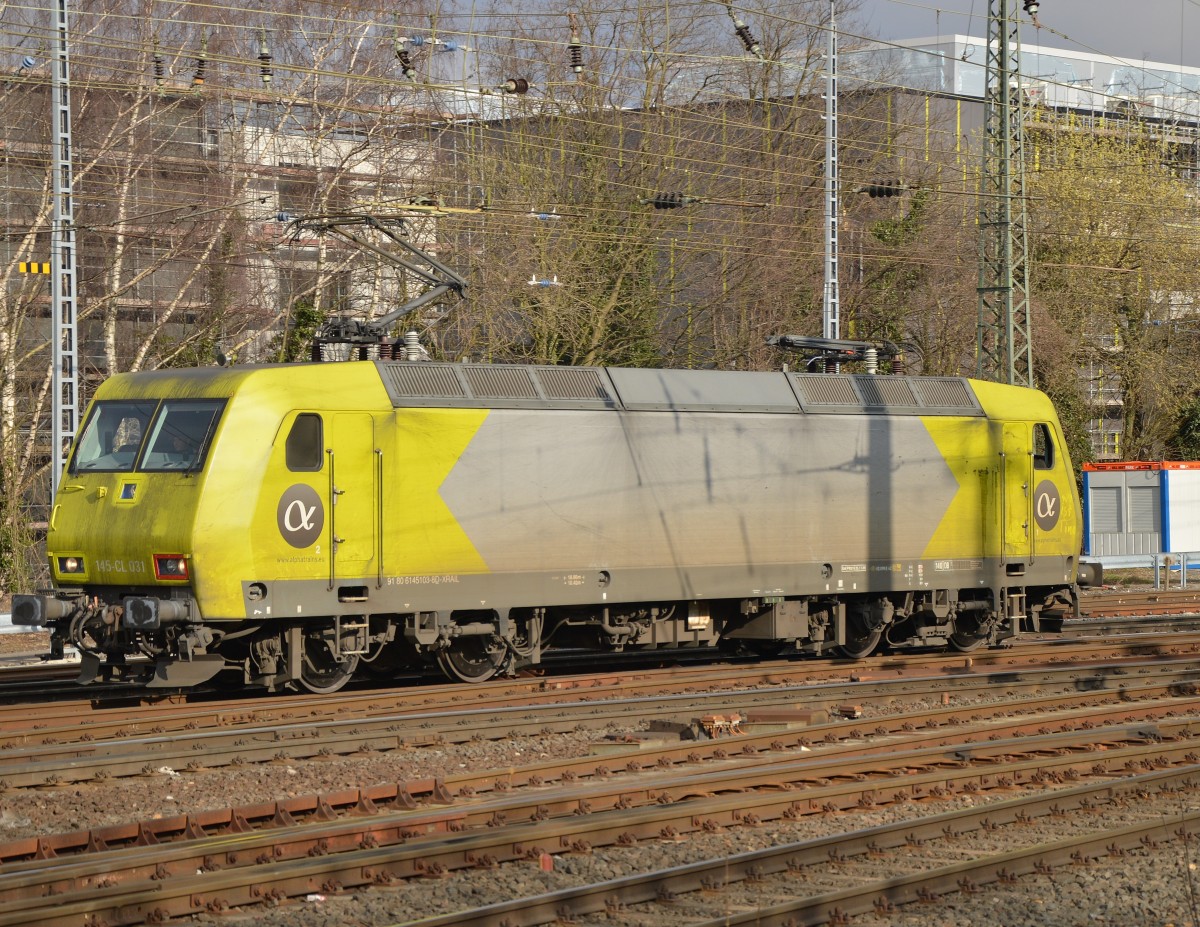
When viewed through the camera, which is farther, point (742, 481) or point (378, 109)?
point (378, 109)

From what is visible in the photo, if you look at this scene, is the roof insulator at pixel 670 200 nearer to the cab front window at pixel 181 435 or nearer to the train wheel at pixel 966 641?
the train wheel at pixel 966 641

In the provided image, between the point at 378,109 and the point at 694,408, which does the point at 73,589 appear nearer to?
the point at 694,408

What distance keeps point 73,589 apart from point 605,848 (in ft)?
25.5

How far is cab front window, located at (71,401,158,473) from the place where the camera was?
1495 centimetres

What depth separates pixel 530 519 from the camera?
16.2 m

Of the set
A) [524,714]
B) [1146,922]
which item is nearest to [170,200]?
[524,714]

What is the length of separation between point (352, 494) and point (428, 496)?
0.84 metres

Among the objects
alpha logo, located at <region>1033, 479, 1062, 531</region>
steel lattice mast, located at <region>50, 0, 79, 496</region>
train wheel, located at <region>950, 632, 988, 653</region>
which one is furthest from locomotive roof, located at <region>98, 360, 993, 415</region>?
steel lattice mast, located at <region>50, 0, 79, 496</region>

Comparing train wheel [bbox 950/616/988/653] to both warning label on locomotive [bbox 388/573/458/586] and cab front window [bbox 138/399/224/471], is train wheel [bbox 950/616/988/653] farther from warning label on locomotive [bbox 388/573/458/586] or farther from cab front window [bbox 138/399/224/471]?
cab front window [bbox 138/399/224/471]

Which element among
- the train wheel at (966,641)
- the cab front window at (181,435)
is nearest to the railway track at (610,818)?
Answer: the cab front window at (181,435)

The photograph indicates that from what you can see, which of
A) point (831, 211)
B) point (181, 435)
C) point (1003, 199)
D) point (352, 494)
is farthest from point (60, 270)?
point (1003, 199)

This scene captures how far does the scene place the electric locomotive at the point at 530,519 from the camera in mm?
14375

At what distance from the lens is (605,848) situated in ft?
30.2

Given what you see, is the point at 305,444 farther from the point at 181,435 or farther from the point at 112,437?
the point at 112,437
